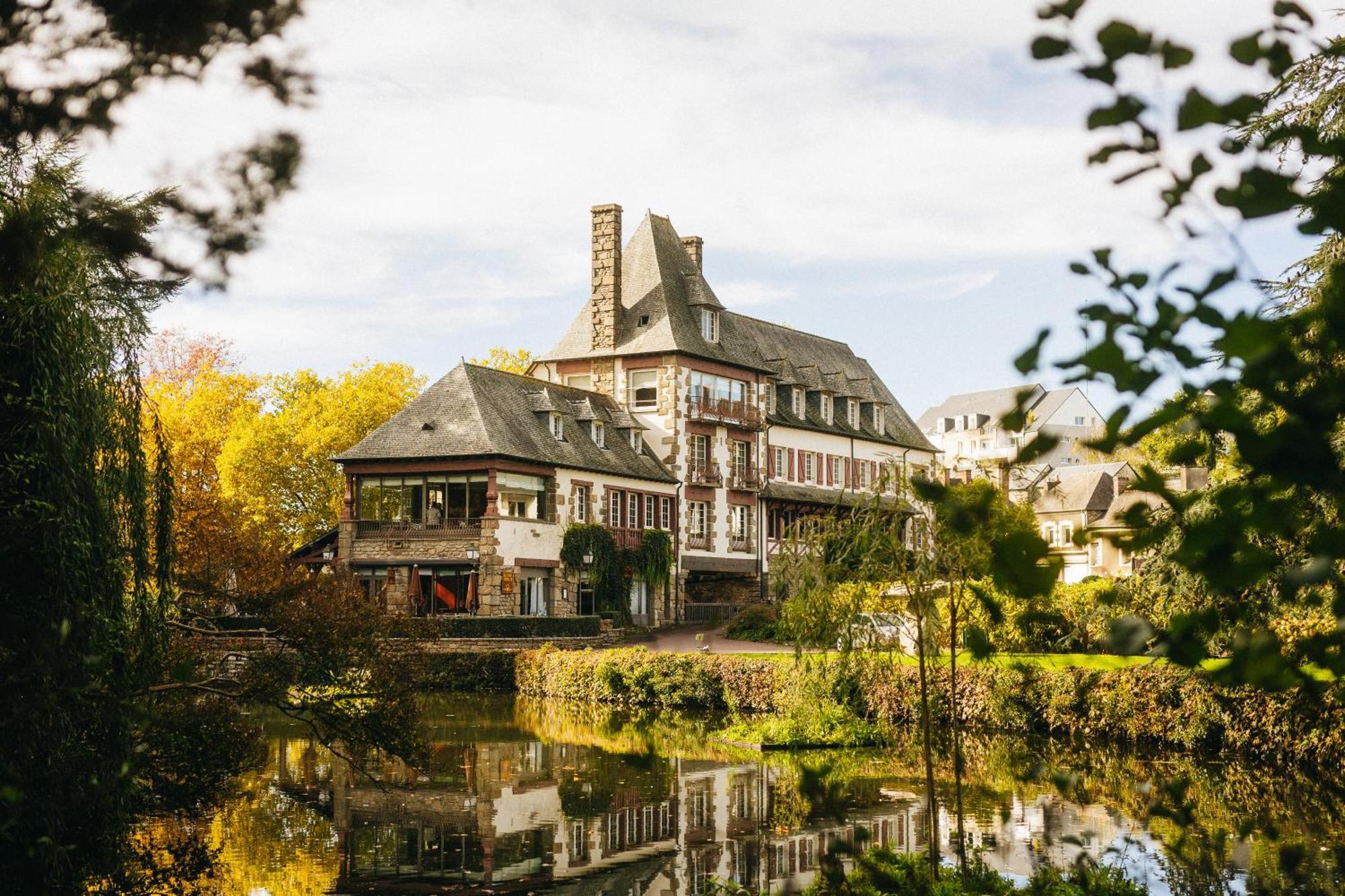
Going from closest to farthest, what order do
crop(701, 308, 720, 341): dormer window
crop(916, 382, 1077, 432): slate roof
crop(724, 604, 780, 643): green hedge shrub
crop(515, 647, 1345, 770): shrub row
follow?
crop(515, 647, 1345, 770): shrub row
crop(724, 604, 780, 643): green hedge shrub
crop(701, 308, 720, 341): dormer window
crop(916, 382, 1077, 432): slate roof

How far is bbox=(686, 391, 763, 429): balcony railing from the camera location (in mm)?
53438

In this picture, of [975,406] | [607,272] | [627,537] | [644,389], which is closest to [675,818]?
[627,537]

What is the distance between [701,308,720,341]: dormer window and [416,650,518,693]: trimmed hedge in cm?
2032

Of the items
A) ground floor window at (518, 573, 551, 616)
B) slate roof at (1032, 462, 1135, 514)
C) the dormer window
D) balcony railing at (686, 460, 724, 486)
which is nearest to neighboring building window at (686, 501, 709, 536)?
balcony railing at (686, 460, 724, 486)

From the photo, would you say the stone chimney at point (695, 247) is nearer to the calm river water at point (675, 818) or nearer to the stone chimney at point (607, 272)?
the stone chimney at point (607, 272)

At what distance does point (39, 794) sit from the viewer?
8.74 m

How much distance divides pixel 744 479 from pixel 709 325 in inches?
256

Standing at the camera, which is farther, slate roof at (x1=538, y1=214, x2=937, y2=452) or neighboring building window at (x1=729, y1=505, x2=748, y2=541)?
neighboring building window at (x1=729, y1=505, x2=748, y2=541)

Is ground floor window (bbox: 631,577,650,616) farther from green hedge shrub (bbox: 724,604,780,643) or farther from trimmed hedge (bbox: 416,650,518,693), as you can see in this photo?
trimmed hedge (bbox: 416,650,518,693)

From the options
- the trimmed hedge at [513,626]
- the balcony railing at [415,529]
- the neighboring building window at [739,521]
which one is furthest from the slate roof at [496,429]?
the trimmed hedge at [513,626]

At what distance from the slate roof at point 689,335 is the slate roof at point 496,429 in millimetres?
3897

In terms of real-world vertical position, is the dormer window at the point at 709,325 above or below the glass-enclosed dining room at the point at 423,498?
above

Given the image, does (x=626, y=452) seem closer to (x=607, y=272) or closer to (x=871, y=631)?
(x=607, y=272)

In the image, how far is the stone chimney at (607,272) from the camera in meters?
54.1
